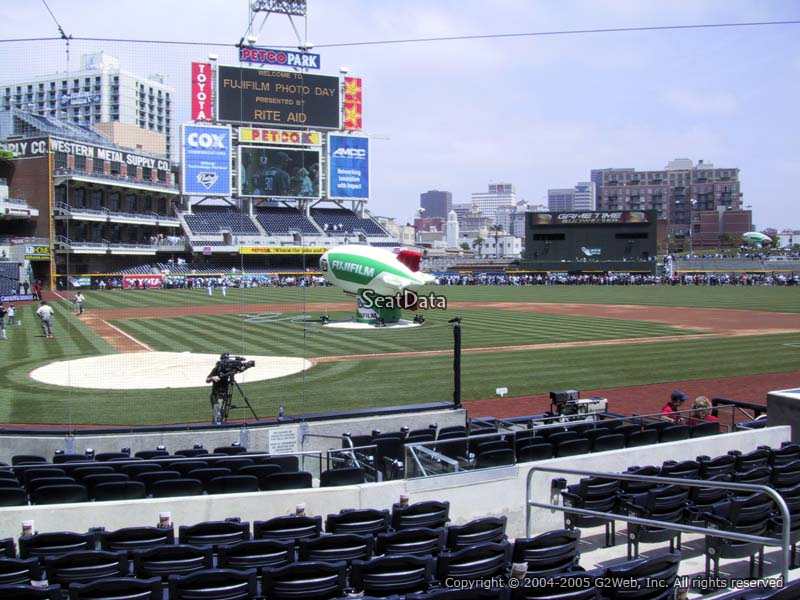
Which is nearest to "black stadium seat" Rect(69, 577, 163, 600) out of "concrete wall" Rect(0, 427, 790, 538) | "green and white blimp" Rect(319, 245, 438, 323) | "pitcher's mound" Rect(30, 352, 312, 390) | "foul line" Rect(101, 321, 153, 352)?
"concrete wall" Rect(0, 427, 790, 538)

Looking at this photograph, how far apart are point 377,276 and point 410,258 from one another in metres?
1.67

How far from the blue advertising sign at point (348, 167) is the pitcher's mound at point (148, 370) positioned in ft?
210

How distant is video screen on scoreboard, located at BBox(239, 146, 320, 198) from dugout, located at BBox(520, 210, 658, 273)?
27399mm

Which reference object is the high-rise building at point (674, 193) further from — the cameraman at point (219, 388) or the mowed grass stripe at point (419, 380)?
the cameraman at point (219, 388)

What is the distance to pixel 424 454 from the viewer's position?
9.15 metres

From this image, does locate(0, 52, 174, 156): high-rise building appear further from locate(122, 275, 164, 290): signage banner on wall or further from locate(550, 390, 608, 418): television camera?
locate(550, 390, 608, 418): television camera

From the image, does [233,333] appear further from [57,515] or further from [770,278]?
[770,278]

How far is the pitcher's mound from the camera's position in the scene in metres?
20.3

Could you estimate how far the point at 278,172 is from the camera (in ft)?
274

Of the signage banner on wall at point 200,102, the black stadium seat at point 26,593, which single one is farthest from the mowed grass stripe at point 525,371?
the signage banner on wall at point 200,102

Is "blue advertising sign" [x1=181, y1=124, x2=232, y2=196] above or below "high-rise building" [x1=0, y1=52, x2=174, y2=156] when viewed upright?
below

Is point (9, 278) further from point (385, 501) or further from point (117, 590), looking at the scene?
point (117, 590)

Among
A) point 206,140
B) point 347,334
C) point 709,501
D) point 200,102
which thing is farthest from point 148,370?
point 206,140

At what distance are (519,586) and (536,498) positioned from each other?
4.25 metres
